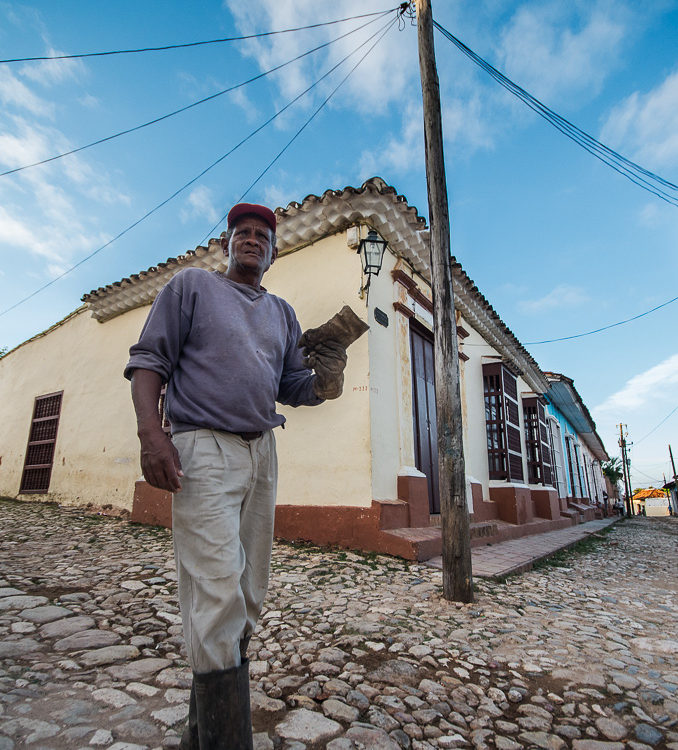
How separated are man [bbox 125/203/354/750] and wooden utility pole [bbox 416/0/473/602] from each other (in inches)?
75.3

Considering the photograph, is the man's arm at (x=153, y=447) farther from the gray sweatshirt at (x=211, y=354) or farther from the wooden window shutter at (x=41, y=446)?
the wooden window shutter at (x=41, y=446)

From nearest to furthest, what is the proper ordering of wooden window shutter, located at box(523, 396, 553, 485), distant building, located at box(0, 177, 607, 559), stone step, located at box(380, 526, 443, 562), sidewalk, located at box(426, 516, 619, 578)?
sidewalk, located at box(426, 516, 619, 578)
stone step, located at box(380, 526, 443, 562)
distant building, located at box(0, 177, 607, 559)
wooden window shutter, located at box(523, 396, 553, 485)

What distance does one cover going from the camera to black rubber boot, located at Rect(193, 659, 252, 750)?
116cm

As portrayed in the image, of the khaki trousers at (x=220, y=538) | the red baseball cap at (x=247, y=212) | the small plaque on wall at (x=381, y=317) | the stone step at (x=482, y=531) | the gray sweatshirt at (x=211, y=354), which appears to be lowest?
the stone step at (x=482, y=531)

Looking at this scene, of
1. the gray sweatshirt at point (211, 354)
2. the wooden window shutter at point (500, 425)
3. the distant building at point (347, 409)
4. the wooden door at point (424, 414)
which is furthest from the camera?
the wooden window shutter at point (500, 425)

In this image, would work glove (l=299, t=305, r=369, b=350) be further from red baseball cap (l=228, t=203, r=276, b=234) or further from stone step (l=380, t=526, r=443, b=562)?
stone step (l=380, t=526, r=443, b=562)

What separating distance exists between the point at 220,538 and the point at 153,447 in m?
0.32

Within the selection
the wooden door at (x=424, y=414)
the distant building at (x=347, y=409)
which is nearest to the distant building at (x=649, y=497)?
the distant building at (x=347, y=409)

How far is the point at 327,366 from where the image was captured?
174 cm

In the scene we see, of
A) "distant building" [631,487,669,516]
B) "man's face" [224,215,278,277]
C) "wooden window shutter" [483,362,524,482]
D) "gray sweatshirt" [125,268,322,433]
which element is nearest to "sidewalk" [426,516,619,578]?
"wooden window shutter" [483,362,524,482]

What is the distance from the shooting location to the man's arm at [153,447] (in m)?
1.28

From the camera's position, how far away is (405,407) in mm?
5559

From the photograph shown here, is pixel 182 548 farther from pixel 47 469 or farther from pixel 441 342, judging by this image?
pixel 47 469

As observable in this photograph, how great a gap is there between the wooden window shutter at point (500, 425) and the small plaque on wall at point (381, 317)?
4189 mm
